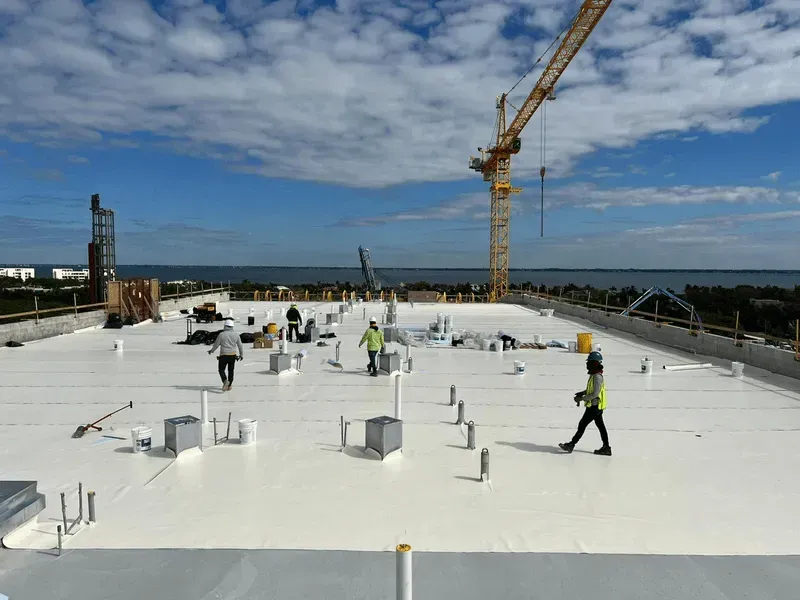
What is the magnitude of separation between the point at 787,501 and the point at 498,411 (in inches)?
202

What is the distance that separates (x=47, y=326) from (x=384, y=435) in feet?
64.4

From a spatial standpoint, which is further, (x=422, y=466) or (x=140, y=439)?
(x=140, y=439)

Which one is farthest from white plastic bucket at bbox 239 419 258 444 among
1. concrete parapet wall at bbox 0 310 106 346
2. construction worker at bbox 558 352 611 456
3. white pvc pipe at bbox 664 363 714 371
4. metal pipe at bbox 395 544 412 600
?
concrete parapet wall at bbox 0 310 106 346

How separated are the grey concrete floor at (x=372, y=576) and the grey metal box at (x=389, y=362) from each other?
9053 millimetres

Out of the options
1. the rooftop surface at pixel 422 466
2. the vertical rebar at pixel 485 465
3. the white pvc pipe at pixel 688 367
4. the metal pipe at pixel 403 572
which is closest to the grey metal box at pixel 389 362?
the rooftop surface at pixel 422 466

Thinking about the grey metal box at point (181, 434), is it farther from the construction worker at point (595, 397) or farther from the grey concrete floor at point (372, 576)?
the construction worker at point (595, 397)

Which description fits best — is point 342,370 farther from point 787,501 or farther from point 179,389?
point 787,501

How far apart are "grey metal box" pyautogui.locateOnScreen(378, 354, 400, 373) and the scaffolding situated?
21.6 m

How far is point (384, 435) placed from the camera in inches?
307

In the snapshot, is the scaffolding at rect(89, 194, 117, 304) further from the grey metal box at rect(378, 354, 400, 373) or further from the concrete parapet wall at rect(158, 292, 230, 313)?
the grey metal box at rect(378, 354, 400, 373)

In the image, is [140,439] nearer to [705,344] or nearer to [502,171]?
[705,344]

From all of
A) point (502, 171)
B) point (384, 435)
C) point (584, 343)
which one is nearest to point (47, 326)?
point (384, 435)

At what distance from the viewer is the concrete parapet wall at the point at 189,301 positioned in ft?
107

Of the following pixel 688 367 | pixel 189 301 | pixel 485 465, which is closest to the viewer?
pixel 485 465
